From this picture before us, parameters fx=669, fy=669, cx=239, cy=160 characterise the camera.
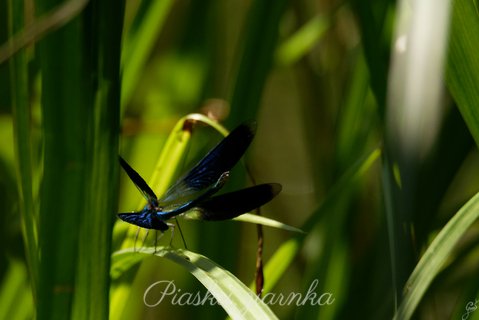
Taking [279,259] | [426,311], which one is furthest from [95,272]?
[426,311]

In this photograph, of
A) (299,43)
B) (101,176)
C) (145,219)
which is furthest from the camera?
(299,43)

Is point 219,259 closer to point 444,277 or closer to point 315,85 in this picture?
point 444,277

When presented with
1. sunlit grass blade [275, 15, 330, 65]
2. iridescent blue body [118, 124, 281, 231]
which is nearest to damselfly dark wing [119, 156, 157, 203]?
iridescent blue body [118, 124, 281, 231]

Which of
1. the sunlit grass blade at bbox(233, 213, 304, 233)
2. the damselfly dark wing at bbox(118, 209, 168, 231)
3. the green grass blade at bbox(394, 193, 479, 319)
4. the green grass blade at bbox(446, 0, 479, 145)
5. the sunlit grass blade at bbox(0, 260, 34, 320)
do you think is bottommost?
the sunlit grass blade at bbox(0, 260, 34, 320)

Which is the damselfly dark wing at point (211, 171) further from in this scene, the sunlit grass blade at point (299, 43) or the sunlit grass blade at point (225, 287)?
the sunlit grass blade at point (299, 43)

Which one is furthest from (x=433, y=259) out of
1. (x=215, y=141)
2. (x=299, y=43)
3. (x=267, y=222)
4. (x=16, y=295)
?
(x=299, y=43)

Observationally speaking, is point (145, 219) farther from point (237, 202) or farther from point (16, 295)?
point (16, 295)

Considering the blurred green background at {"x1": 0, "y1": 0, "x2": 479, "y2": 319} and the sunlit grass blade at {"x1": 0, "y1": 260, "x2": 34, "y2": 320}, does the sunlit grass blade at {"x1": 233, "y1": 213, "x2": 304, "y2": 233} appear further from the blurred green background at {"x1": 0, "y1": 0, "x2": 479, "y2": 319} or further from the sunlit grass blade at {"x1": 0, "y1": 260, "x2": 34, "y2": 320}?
the sunlit grass blade at {"x1": 0, "y1": 260, "x2": 34, "y2": 320}
